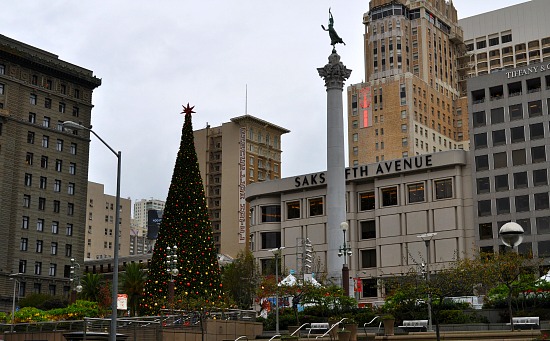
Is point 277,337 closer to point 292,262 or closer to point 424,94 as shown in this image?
point 292,262

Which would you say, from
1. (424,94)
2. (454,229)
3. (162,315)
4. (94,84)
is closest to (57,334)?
(162,315)

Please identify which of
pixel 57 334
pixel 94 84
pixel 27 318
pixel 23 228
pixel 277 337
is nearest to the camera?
pixel 57 334

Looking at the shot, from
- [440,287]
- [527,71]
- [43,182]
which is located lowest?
[440,287]

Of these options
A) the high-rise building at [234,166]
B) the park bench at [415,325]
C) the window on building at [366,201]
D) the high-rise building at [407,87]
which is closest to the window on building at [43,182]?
the window on building at [366,201]

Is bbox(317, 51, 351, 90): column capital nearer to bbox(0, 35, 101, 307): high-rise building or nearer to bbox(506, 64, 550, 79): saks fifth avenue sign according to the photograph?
bbox(506, 64, 550, 79): saks fifth avenue sign

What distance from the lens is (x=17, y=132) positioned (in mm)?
106625

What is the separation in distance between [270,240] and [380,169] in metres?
20.6

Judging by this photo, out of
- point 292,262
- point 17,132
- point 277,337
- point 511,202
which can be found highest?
point 17,132

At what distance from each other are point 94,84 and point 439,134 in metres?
82.5

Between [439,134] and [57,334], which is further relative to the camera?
[439,134]

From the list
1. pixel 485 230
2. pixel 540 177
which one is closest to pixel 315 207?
pixel 485 230

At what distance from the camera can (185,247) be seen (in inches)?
2064

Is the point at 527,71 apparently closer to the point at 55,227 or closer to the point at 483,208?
the point at 483,208

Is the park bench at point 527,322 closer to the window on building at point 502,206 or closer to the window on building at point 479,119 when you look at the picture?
the window on building at point 502,206
